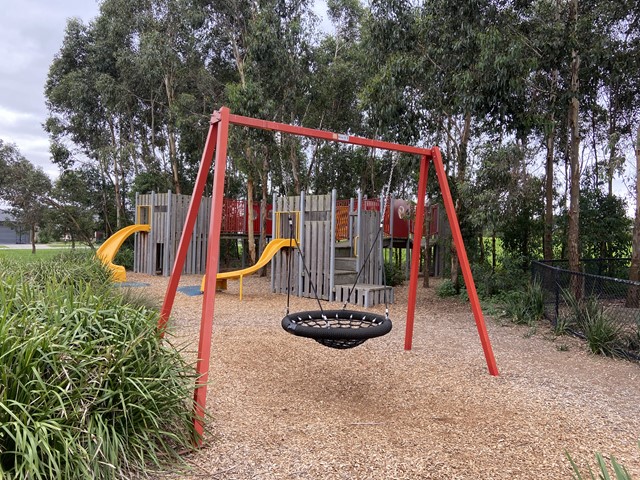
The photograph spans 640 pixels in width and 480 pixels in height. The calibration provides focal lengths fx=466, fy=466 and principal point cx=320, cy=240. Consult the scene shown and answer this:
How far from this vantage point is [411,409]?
12.2ft

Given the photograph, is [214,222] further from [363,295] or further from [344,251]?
[344,251]

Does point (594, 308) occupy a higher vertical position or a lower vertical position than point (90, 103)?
lower

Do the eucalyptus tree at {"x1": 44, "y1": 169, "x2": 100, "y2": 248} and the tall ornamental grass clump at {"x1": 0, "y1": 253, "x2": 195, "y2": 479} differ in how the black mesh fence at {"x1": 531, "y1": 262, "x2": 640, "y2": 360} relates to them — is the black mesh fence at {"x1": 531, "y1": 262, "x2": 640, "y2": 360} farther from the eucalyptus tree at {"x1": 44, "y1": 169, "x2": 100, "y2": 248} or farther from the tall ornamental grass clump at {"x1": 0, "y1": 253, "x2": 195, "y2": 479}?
the eucalyptus tree at {"x1": 44, "y1": 169, "x2": 100, "y2": 248}

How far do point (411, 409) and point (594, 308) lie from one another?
3894mm

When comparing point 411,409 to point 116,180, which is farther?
point 116,180

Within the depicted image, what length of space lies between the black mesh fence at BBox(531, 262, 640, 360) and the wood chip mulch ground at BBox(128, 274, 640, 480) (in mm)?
293

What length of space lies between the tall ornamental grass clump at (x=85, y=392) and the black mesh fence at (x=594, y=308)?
496 cm

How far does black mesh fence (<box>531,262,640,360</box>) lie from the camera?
5.58 meters

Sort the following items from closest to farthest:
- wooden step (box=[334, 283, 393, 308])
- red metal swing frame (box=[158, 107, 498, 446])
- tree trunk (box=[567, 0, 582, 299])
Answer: red metal swing frame (box=[158, 107, 498, 446]) → tree trunk (box=[567, 0, 582, 299]) → wooden step (box=[334, 283, 393, 308])

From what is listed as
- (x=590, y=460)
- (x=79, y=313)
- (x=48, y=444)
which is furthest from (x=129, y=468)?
(x=590, y=460)

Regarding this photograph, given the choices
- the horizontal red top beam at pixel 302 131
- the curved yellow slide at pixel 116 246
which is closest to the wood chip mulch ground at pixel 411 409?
the horizontal red top beam at pixel 302 131

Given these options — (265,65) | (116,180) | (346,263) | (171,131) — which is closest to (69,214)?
(116,180)

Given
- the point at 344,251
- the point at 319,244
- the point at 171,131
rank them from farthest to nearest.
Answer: the point at 171,131 → the point at 344,251 → the point at 319,244

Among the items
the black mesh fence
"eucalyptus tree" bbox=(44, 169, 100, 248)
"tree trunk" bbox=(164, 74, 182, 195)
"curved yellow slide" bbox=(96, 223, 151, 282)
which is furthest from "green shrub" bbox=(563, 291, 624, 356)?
"eucalyptus tree" bbox=(44, 169, 100, 248)
